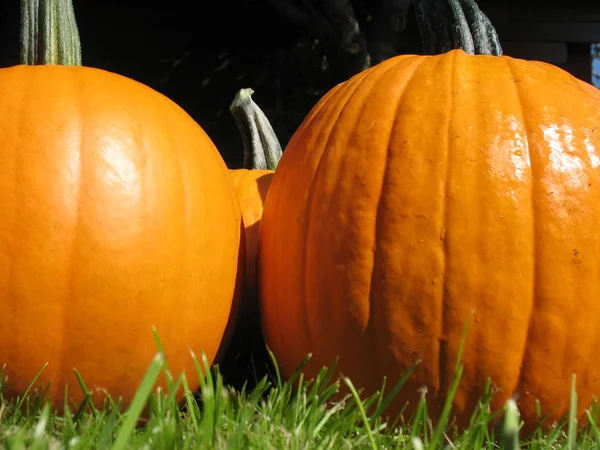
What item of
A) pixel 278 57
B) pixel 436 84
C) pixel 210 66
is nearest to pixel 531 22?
pixel 278 57

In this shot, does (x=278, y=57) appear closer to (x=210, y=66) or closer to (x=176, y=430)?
(x=210, y=66)

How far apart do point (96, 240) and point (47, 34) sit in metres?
0.60

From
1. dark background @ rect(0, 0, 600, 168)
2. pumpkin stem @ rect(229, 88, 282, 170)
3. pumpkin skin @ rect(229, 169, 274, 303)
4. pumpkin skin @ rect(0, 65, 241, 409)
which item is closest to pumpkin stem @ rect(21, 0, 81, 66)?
pumpkin skin @ rect(0, 65, 241, 409)

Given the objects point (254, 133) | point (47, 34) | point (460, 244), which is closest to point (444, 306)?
point (460, 244)

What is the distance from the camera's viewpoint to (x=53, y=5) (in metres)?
1.61

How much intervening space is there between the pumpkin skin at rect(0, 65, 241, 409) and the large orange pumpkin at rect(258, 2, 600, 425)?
24cm

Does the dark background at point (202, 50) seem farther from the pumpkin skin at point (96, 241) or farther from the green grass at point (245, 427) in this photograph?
the green grass at point (245, 427)

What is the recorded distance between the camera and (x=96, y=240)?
51.3 inches

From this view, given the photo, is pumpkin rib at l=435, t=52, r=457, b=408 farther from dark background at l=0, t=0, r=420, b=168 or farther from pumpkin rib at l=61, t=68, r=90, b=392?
dark background at l=0, t=0, r=420, b=168

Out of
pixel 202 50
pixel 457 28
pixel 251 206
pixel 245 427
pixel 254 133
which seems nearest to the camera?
pixel 245 427

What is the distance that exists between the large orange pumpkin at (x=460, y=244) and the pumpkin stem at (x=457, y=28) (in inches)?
12.3

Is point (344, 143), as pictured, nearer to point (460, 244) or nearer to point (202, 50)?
point (460, 244)

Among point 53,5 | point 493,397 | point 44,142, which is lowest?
point 493,397

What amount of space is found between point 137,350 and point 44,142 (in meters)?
0.45
